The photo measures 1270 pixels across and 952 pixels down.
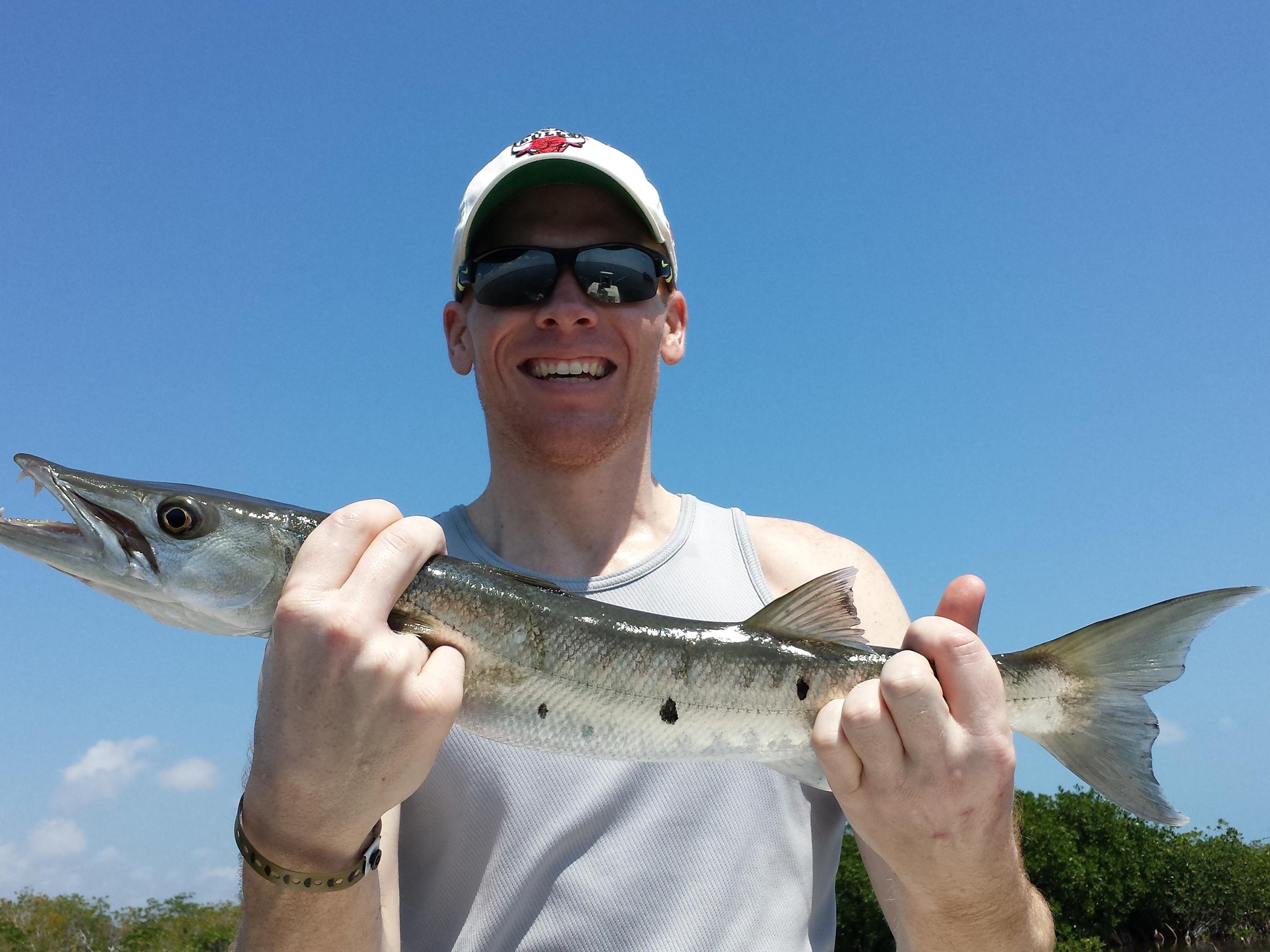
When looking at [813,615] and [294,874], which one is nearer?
[294,874]

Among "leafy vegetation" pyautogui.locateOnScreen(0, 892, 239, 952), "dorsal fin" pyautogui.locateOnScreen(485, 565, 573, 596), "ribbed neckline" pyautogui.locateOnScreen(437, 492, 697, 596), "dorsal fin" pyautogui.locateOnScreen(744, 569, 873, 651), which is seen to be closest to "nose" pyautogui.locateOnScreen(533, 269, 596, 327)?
"ribbed neckline" pyautogui.locateOnScreen(437, 492, 697, 596)

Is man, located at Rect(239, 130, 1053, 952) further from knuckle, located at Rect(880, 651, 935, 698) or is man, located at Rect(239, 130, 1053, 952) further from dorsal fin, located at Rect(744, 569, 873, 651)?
dorsal fin, located at Rect(744, 569, 873, 651)

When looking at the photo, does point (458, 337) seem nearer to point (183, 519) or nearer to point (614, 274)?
point (614, 274)

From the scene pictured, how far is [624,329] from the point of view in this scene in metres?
7.02

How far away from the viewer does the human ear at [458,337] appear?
304 inches

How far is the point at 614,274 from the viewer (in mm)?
6910

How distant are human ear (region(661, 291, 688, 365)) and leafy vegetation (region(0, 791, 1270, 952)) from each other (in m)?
71.1

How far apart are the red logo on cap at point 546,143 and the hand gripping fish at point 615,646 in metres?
3.45

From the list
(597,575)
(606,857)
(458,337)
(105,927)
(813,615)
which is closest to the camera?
(813,615)

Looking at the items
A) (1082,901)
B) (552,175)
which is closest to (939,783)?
(552,175)

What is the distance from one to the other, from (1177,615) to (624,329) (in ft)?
12.9

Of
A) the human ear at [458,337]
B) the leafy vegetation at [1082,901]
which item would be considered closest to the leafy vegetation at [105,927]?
the leafy vegetation at [1082,901]

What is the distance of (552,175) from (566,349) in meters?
1.28

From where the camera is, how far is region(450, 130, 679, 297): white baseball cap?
6.90 metres
